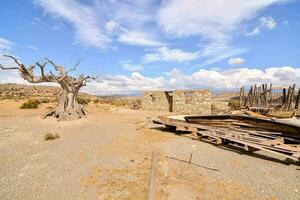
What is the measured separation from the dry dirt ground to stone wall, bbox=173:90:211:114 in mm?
10679

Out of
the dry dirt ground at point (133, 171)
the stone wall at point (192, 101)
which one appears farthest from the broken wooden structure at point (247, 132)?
the stone wall at point (192, 101)

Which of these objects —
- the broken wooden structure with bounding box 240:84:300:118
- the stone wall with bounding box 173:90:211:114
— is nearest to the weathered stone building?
the stone wall with bounding box 173:90:211:114

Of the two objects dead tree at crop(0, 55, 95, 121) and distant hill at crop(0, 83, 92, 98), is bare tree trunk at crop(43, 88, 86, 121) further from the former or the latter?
distant hill at crop(0, 83, 92, 98)

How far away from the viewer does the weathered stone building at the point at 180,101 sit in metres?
19.1

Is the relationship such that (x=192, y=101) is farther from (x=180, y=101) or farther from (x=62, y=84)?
(x=62, y=84)

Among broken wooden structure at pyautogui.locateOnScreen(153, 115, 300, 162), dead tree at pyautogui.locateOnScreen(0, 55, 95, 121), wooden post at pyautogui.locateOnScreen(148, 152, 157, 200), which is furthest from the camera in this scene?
dead tree at pyautogui.locateOnScreen(0, 55, 95, 121)

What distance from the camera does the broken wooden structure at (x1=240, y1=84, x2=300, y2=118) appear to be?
1546 centimetres

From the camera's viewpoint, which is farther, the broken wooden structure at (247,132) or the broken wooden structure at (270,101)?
the broken wooden structure at (270,101)

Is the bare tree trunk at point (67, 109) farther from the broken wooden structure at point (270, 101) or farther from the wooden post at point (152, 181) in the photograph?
the broken wooden structure at point (270, 101)

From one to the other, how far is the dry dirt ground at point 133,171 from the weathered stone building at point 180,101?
35.2ft

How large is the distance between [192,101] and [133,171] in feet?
49.3

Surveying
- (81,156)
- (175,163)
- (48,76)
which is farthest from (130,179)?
(48,76)

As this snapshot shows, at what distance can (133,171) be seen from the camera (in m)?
5.55

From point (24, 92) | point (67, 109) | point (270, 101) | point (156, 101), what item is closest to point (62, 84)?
point (67, 109)
